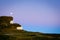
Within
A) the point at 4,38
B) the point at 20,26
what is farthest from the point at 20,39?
the point at 20,26

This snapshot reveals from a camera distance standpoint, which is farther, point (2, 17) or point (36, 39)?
point (2, 17)

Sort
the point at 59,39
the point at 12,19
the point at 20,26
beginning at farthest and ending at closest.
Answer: the point at 12,19 < the point at 20,26 < the point at 59,39

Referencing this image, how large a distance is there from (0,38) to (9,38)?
58cm

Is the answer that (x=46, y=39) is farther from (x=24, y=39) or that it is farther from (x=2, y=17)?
(x=2, y=17)

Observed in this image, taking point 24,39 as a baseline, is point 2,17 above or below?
above

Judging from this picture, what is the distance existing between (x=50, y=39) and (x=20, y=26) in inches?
540

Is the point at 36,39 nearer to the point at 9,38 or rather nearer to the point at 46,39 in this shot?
the point at 46,39

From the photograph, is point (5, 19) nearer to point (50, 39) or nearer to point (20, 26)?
point (20, 26)

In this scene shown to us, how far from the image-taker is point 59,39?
7.18 metres

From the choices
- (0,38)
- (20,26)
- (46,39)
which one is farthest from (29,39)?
(20,26)

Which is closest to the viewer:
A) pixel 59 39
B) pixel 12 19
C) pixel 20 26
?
pixel 59 39

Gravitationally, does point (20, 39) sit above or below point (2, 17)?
below

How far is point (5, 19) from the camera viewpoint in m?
21.0

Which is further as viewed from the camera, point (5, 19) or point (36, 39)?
point (5, 19)
